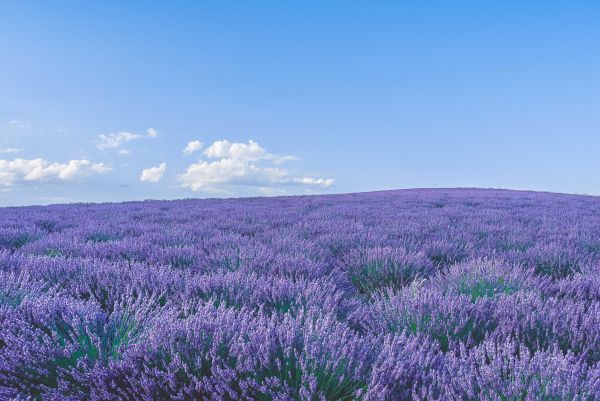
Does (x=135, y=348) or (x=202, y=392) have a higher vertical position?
(x=135, y=348)

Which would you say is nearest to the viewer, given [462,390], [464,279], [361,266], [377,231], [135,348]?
[462,390]

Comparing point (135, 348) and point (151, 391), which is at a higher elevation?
point (135, 348)

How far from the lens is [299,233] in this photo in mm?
6051

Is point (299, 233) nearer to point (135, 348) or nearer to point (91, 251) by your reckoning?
point (91, 251)

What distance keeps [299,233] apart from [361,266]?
209 centimetres

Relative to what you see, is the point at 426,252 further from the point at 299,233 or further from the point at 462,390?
the point at 462,390

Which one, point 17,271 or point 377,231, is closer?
point 17,271

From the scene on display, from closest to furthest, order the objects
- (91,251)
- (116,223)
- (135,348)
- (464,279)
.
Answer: (135,348) < (464,279) < (91,251) < (116,223)

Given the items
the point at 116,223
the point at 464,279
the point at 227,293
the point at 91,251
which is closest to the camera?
the point at 227,293

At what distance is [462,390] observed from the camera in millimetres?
1452

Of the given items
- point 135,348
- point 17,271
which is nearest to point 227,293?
point 135,348

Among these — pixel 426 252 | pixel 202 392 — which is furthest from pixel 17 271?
pixel 426 252

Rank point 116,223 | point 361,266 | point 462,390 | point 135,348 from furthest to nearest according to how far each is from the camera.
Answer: point 116,223
point 361,266
point 135,348
point 462,390

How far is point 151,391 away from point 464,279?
2.31m
